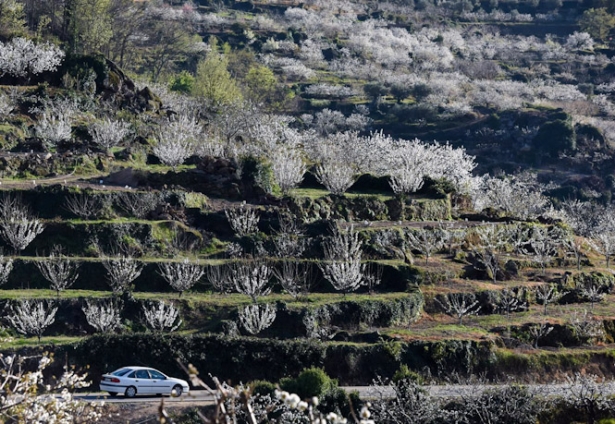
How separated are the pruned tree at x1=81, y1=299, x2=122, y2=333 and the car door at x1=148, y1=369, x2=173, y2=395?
584 centimetres

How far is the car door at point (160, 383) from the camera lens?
32225mm

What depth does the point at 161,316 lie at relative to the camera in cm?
3834

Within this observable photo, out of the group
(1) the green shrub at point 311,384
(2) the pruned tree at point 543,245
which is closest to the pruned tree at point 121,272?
(1) the green shrub at point 311,384

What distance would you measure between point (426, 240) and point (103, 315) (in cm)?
1919

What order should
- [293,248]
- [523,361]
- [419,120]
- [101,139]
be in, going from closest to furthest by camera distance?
[523,361]
[293,248]
[101,139]
[419,120]

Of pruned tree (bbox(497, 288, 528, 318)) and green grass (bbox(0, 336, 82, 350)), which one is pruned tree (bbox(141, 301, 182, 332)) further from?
pruned tree (bbox(497, 288, 528, 318))

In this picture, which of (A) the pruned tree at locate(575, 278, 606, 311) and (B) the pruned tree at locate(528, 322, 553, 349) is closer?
(B) the pruned tree at locate(528, 322, 553, 349)

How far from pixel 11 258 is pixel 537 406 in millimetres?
25068

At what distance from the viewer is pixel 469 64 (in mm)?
143250

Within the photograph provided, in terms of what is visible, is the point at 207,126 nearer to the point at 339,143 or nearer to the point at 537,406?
the point at 339,143

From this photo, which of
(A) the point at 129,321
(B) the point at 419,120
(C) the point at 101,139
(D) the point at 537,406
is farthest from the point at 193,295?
(B) the point at 419,120

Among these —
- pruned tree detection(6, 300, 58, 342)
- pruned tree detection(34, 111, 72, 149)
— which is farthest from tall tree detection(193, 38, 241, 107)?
pruned tree detection(6, 300, 58, 342)

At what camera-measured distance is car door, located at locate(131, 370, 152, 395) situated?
1262 inches

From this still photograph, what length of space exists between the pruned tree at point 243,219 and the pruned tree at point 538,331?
1570 centimetres
